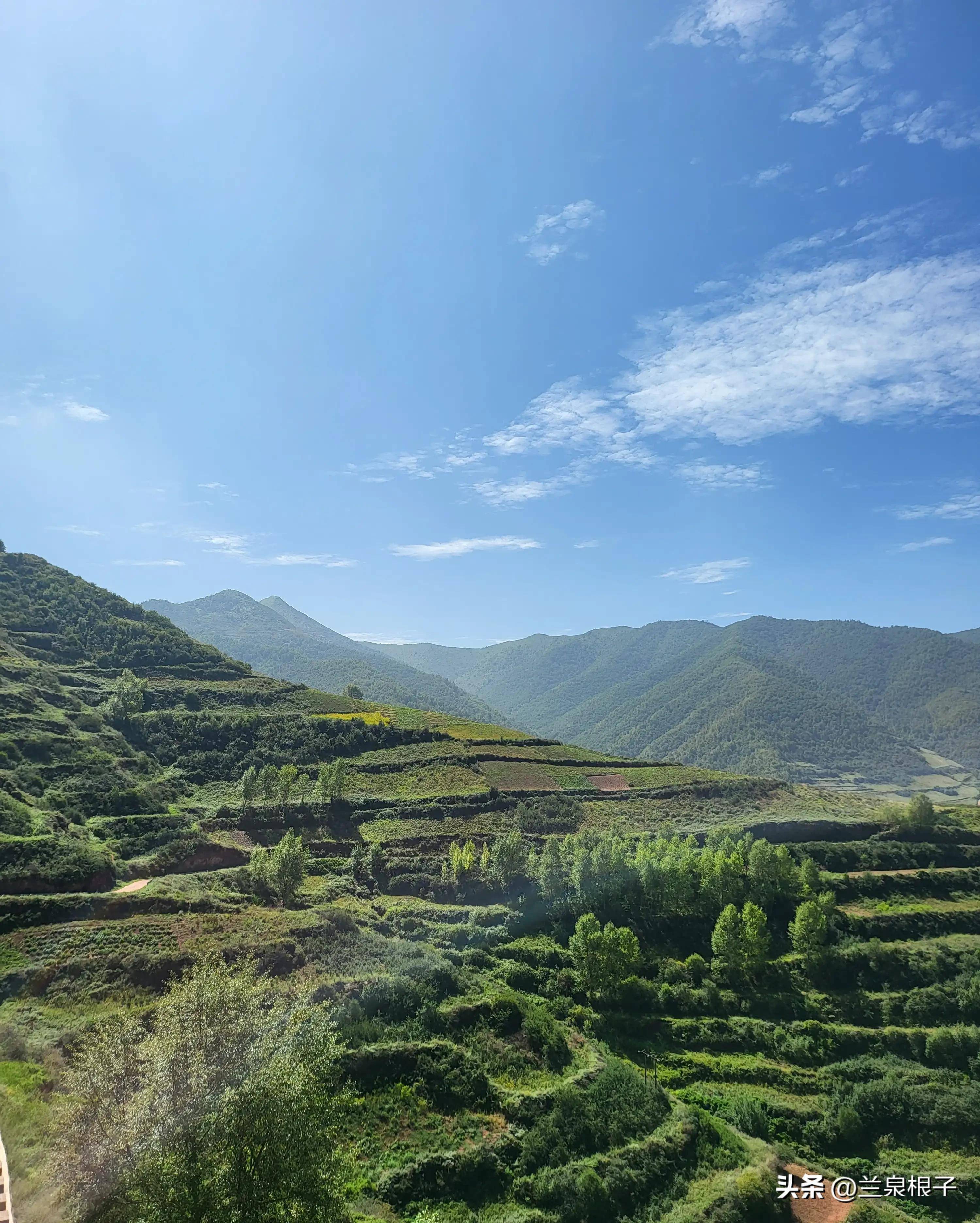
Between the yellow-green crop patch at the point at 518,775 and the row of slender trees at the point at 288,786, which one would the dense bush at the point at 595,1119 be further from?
the yellow-green crop patch at the point at 518,775

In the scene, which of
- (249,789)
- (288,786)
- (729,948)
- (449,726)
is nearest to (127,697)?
(249,789)

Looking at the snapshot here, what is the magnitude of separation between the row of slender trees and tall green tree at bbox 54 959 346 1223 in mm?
64709

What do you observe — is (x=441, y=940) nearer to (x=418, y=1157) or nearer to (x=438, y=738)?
(x=418, y=1157)

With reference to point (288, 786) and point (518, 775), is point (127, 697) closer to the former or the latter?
point (288, 786)

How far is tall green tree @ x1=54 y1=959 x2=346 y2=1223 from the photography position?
18422mm

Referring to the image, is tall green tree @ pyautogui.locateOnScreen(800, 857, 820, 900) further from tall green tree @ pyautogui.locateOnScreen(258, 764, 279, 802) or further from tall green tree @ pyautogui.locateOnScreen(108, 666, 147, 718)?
tall green tree @ pyautogui.locateOnScreen(108, 666, 147, 718)

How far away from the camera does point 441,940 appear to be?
183 feet

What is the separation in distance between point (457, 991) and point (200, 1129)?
30873 millimetres

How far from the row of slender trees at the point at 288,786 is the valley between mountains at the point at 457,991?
83cm

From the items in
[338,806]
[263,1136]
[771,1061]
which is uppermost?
[263,1136]

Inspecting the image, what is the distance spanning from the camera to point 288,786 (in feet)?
281

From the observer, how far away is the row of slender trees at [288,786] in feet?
281

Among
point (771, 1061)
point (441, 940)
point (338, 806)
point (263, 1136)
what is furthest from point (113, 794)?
point (771, 1061)

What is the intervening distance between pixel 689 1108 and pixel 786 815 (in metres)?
65.6
